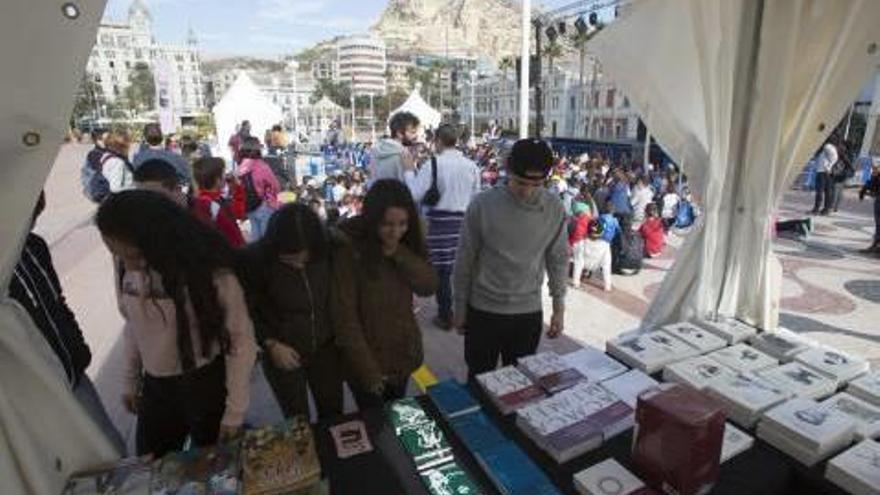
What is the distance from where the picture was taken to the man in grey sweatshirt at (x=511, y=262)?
2.39 m

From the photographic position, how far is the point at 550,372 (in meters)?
2.12

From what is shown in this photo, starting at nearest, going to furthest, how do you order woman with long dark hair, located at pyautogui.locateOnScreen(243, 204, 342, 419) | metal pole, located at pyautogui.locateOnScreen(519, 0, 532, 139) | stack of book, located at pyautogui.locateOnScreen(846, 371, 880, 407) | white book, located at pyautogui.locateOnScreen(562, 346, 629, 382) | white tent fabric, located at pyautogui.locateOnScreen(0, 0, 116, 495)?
white tent fabric, located at pyautogui.locateOnScreen(0, 0, 116, 495), woman with long dark hair, located at pyautogui.locateOnScreen(243, 204, 342, 419), stack of book, located at pyautogui.locateOnScreen(846, 371, 880, 407), white book, located at pyautogui.locateOnScreen(562, 346, 629, 382), metal pole, located at pyautogui.locateOnScreen(519, 0, 532, 139)

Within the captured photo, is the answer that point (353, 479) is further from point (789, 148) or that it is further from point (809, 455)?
point (789, 148)

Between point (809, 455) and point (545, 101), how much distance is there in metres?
56.3

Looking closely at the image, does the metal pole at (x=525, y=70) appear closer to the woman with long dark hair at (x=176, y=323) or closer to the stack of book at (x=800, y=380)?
the stack of book at (x=800, y=380)

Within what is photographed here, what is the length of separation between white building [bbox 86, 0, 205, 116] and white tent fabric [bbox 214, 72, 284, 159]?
280 feet

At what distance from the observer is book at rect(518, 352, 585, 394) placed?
204cm

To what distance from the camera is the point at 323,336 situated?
2.12 meters

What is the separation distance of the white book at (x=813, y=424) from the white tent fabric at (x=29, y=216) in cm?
227

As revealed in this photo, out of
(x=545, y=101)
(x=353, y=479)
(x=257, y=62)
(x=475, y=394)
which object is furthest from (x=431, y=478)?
(x=257, y=62)

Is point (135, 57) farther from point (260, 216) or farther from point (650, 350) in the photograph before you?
point (650, 350)

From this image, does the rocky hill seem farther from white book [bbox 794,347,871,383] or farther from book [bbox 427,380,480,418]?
book [bbox 427,380,480,418]

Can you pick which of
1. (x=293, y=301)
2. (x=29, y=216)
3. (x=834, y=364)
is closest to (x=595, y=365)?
(x=834, y=364)

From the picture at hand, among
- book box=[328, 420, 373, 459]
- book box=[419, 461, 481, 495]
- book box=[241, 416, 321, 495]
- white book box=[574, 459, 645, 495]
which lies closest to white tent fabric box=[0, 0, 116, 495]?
book box=[241, 416, 321, 495]
